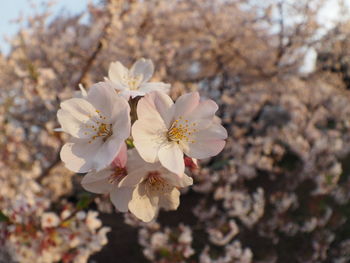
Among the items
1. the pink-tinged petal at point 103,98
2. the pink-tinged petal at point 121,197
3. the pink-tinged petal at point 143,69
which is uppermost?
the pink-tinged petal at point 103,98

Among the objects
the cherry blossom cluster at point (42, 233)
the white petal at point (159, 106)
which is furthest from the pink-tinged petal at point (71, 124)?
the cherry blossom cluster at point (42, 233)

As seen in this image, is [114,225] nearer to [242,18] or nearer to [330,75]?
[242,18]

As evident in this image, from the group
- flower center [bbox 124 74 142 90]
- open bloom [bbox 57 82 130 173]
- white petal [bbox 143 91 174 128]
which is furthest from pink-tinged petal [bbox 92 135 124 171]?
flower center [bbox 124 74 142 90]

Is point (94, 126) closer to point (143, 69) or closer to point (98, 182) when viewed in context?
point (98, 182)

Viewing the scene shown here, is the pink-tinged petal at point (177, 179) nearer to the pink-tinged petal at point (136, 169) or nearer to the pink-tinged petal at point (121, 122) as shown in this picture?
the pink-tinged petal at point (136, 169)

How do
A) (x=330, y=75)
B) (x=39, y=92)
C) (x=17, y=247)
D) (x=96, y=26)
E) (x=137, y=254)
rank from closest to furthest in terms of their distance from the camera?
(x=17, y=247) → (x=39, y=92) → (x=137, y=254) → (x=96, y=26) → (x=330, y=75)


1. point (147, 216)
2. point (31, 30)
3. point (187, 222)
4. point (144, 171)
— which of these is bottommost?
point (187, 222)

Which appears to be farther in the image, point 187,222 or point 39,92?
point 187,222

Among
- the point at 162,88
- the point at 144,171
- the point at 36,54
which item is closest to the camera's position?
the point at 144,171

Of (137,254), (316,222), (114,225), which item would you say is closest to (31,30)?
(114,225)
